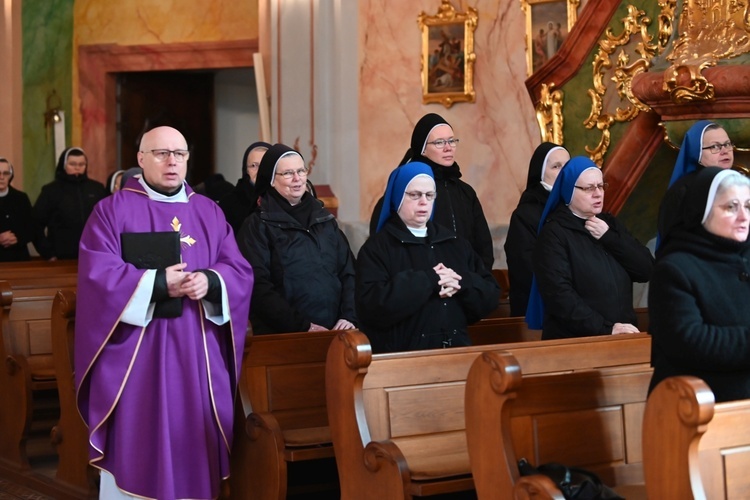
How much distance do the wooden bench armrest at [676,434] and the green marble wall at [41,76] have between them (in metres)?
10.8

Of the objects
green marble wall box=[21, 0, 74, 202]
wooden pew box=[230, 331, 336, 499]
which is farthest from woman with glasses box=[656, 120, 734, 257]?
green marble wall box=[21, 0, 74, 202]

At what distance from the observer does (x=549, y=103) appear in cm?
759

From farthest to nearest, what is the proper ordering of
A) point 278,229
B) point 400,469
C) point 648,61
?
point 648,61
point 278,229
point 400,469

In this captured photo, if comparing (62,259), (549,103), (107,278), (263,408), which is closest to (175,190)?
(107,278)

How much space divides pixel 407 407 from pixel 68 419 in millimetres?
2170

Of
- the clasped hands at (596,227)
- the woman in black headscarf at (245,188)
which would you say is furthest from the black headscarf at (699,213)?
the woman in black headscarf at (245,188)

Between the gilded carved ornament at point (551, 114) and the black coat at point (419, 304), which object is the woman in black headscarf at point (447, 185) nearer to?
the black coat at point (419, 304)

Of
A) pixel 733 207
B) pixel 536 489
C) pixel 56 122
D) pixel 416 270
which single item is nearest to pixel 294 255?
pixel 416 270

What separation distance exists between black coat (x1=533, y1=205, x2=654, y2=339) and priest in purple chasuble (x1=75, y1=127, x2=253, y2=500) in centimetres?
133

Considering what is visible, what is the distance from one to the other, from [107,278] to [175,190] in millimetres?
509

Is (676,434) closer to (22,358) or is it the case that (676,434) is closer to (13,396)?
(22,358)

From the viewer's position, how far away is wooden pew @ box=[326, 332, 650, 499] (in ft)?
13.9

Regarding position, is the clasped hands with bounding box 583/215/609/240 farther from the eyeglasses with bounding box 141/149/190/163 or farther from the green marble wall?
the green marble wall

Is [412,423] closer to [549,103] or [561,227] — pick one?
[561,227]
